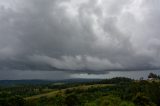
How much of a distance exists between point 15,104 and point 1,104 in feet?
28.7

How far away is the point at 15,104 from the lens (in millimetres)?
196000

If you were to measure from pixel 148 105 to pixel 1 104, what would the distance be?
93.8m

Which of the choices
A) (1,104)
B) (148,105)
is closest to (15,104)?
(1,104)

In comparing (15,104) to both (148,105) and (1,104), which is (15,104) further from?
(148,105)

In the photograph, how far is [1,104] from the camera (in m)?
196

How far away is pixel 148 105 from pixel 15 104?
84997 mm

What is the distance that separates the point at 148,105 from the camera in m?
199
